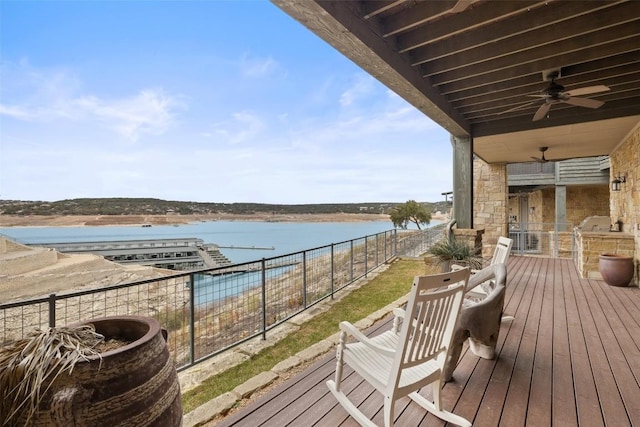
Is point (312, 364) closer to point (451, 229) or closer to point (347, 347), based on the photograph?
point (347, 347)

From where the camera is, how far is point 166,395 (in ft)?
3.32

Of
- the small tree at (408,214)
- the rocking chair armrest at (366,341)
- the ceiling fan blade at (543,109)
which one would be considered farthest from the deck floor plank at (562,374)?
the small tree at (408,214)

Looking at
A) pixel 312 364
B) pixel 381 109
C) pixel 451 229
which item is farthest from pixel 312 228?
pixel 312 364

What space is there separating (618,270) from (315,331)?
4869 mm

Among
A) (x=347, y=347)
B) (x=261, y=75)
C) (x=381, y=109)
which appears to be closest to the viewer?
(x=347, y=347)

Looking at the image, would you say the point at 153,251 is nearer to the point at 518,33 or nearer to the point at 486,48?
the point at 486,48

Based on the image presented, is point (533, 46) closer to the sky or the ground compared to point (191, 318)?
closer to the sky

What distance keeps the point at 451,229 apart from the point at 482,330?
3393 mm

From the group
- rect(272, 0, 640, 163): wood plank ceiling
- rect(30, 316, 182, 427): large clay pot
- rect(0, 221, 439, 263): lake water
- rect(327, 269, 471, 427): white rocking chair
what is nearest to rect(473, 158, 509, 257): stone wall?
rect(0, 221, 439, 263): lake water

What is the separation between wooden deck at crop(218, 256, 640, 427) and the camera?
1.76m

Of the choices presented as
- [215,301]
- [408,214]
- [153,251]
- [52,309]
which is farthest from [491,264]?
[408,214]

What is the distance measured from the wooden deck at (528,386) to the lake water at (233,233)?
419 centimetres

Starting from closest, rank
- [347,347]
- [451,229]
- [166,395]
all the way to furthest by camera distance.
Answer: [166,395]
[347,347]
[451,229]

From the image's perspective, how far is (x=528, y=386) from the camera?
2.06m
